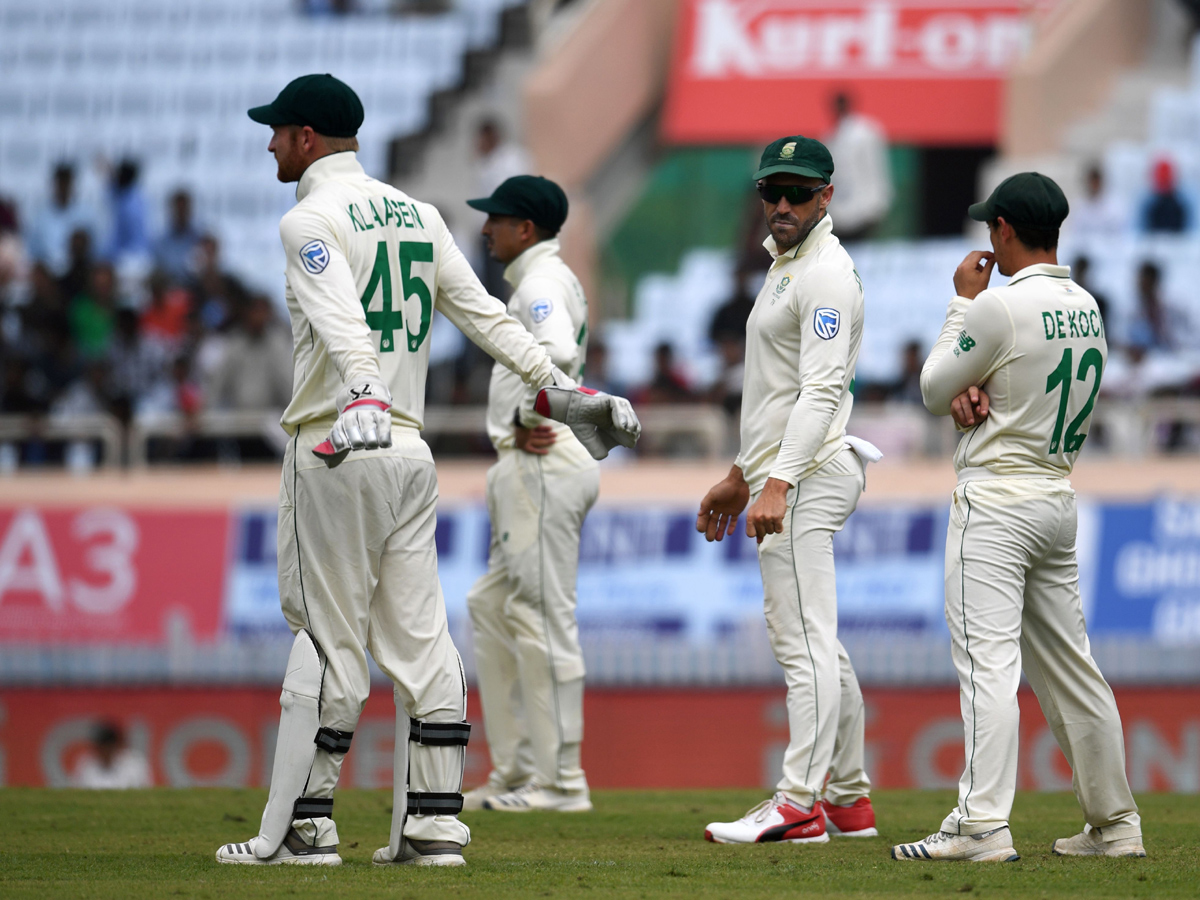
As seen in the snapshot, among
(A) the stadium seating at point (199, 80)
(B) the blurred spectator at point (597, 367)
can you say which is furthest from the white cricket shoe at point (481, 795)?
(A) the stadium seating at point (199, 80)

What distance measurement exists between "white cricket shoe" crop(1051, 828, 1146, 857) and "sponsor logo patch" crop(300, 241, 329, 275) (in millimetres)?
2917

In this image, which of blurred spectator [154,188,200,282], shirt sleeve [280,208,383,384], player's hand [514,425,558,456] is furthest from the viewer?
blurred spectator [154,188,200,282]

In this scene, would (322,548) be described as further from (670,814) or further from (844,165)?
(844,165)

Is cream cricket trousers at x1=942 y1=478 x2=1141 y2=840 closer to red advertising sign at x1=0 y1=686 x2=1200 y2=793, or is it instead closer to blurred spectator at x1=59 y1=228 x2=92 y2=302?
red advertising sign at x1=0 y1=686 x2=1200 y2=793

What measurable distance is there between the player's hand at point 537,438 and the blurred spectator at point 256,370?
→ 7.12 m

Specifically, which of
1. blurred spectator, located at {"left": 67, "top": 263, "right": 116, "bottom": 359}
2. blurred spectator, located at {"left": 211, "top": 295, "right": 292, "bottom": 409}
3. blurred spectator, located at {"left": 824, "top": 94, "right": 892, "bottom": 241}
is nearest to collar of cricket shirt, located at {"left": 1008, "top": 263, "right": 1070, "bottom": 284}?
blurred spectator, located at {"left": 211, "top": 295, "right": 292, "bottom": 409}

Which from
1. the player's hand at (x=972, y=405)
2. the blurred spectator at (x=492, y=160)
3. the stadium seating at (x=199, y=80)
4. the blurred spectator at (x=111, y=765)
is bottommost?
the blurred spectator at (x=111, y=765)

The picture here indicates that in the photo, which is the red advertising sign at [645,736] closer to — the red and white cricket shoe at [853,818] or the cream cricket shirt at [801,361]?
the red and white cricket shoe at [853,818]

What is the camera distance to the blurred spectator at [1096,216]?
16438mm

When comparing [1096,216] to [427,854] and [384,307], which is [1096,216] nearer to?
[384,307]

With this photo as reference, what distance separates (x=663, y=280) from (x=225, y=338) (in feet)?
16.6

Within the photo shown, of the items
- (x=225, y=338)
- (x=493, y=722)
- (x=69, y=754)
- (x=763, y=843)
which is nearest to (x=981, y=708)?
(x=763, y=843)

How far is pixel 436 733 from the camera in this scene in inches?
211

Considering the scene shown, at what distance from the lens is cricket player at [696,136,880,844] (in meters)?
5.88
